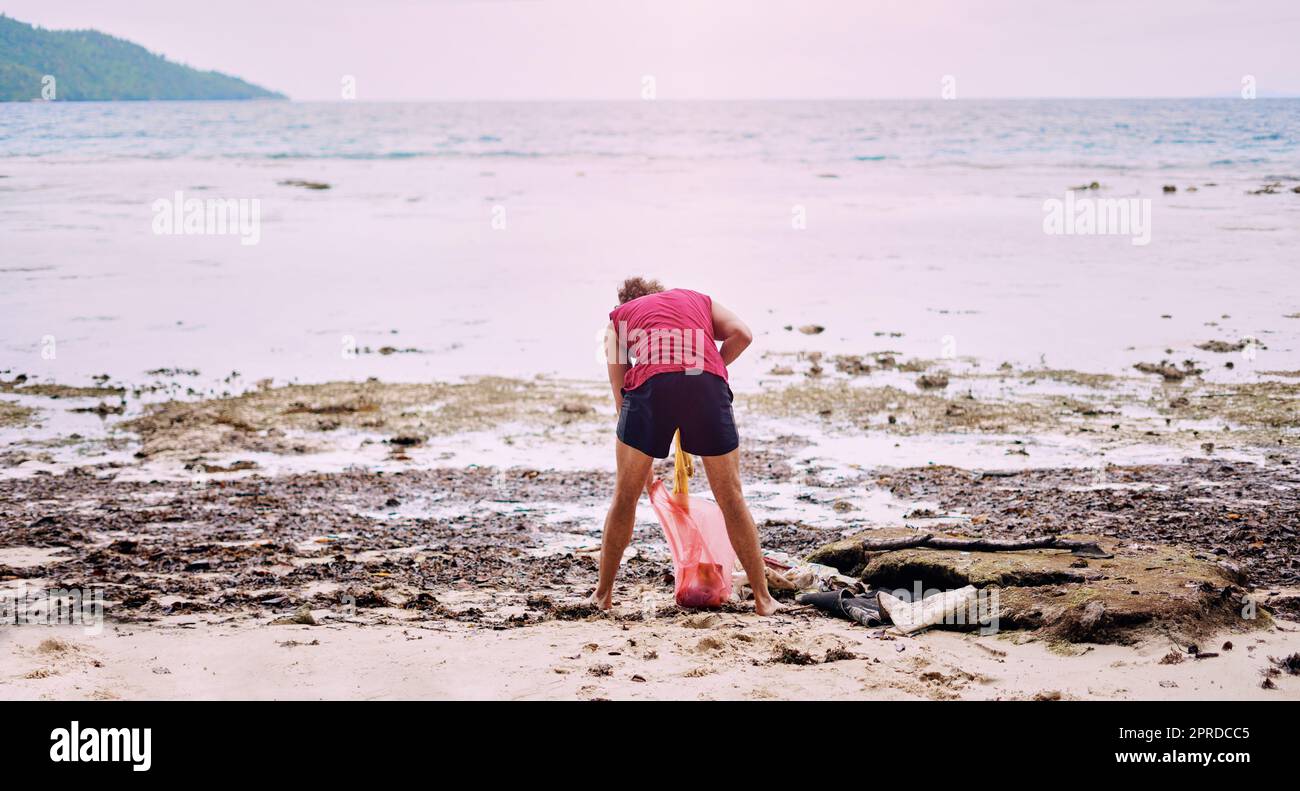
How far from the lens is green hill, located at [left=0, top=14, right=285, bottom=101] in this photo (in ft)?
73.4

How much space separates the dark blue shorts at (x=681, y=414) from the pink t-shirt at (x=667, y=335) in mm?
48

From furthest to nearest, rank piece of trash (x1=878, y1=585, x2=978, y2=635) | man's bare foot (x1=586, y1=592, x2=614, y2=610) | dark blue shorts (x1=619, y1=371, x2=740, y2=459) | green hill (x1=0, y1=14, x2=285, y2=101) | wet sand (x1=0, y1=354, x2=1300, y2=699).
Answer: green hill (x1=0, y1=14, x2=285, y2=101)
man's bare foot (x1=586, y1=592, x2=614, y2=610)
dark blue shorts (x1=619, y1=371, x2=740, y2=459)
piece of trash (x1=878, y1=585, x2=978, y2=635)
wet sand (x1=0, y1=354, x2=1300, y2=699)

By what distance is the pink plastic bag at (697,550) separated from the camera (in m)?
4.89

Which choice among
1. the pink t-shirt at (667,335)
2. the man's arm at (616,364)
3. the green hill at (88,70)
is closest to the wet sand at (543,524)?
the man's arm at (616,364)

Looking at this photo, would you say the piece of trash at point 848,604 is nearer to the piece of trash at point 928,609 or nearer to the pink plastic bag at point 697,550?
the piece of trash at point 928,609

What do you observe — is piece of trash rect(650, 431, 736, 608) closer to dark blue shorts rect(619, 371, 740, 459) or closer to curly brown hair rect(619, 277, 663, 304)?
dark blue shorts rect(619, 371, 740, 459)

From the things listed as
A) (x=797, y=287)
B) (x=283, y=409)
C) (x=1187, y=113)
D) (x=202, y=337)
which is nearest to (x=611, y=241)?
(x=797, y=287)

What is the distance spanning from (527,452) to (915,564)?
4103mm

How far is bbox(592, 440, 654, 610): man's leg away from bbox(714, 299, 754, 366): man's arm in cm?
63

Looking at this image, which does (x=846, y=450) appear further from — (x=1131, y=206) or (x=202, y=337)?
(x=1131, y=206)

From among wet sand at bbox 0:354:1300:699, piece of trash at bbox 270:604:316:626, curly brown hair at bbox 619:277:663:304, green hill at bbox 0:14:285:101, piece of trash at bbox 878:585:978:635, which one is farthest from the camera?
green hill at bbox 0:14:285:101

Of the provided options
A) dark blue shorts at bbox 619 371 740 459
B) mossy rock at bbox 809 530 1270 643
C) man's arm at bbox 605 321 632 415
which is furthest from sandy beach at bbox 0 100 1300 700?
man's arm at bbox 605 321 632 415

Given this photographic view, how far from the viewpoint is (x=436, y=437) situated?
8695 mm

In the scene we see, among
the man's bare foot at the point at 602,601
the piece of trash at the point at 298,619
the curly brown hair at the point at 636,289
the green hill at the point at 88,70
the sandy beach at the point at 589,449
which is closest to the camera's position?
the sandy beach at the point at 589,449
